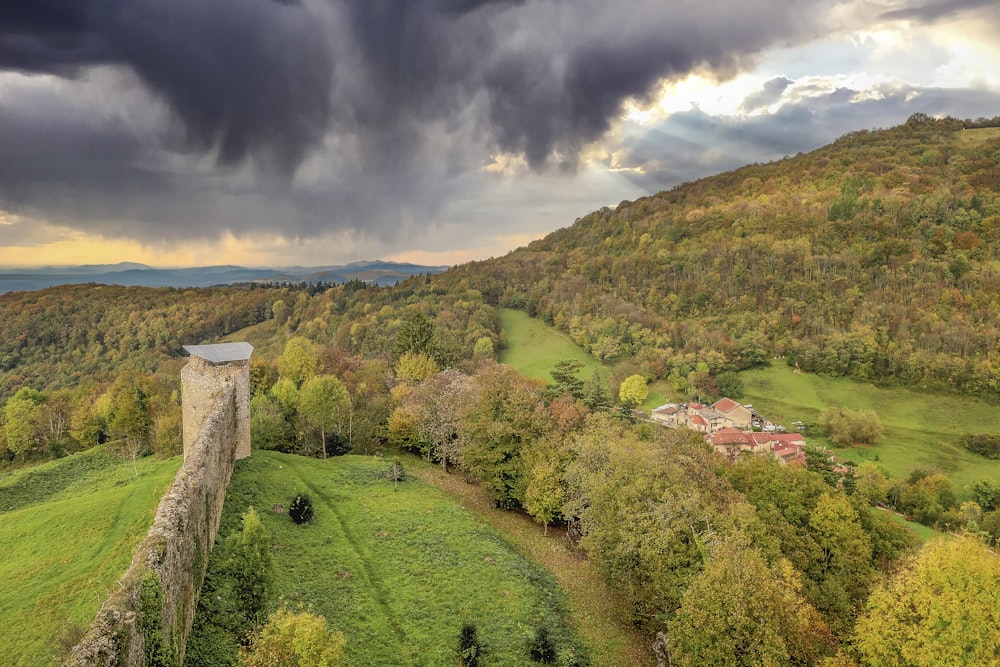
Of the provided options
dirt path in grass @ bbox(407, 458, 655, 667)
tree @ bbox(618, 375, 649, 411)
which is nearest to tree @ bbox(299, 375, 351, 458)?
dirt path in grass @ bbox(407, 458, 655, 667)

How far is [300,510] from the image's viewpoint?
2366 cm

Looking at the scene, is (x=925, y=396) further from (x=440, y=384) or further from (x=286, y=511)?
(x=286, y=511)

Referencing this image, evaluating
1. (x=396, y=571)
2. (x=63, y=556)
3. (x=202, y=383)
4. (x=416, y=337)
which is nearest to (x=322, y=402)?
(x=202, y=383)

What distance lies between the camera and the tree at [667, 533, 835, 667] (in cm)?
1689

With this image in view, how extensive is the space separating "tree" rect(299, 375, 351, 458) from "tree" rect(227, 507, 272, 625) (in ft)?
75.1

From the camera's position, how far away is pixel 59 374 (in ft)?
339

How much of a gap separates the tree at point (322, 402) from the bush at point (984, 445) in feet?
311

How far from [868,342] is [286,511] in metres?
116

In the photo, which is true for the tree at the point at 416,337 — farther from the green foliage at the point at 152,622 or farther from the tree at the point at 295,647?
the green foliage at the point at 152,622

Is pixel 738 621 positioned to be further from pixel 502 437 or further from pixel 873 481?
pixel 873 481

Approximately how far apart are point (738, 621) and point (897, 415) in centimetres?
9373

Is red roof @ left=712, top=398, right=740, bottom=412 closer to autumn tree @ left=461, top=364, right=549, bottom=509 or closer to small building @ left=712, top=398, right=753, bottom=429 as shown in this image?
small building @ left=712, top=398, right=753, bottom=429

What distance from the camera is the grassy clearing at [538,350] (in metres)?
103

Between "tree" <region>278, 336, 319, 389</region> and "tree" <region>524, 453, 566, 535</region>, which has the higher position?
"tree" <region>278, 336, 319, 389</region>
